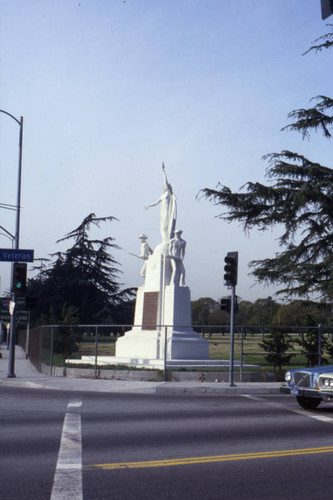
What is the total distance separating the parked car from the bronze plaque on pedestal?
1242cm

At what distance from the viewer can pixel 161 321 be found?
24688 mm

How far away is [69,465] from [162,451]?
4.46 ft

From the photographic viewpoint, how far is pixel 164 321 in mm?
24562

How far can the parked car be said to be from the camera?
11.7m

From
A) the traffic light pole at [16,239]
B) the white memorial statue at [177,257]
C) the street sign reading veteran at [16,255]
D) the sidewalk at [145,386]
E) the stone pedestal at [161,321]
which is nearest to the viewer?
the sidewalk at [145,386]

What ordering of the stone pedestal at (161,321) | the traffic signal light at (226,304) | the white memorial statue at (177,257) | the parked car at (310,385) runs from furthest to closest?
the white memorial statue at (177,257)
the stone pedestal at (161,321)
the traffic signal light at (226,304)
the parked car at (310,385)

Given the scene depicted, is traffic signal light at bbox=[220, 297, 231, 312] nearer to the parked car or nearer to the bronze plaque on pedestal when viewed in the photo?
the parked car

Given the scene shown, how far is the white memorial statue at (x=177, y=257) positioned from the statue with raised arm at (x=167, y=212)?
0.53m

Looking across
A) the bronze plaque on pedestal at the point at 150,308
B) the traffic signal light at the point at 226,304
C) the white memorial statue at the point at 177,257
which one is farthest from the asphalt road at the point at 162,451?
the white memorial statue at the point at 177,257

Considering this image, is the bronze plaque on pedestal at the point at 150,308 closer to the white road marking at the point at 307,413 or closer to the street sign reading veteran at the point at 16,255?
the street sign reading veteran at the point at 16,255

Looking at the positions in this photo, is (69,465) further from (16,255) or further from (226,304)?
(16,255)

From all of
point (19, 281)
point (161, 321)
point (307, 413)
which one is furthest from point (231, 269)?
point (161, 321)

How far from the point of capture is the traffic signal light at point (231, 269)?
59.0 ft

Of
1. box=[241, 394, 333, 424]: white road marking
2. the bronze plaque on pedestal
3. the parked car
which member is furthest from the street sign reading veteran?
the parked car
